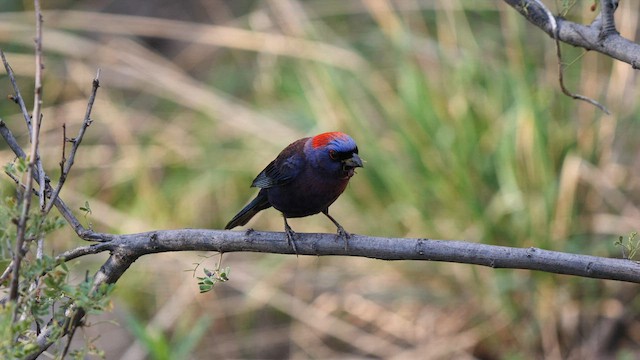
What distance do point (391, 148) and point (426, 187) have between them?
530 millimetres

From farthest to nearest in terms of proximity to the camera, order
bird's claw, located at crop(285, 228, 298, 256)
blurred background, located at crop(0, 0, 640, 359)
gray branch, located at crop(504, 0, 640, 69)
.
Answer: blurred background, located at crop(0, 0, 640, 359), bird's claw, located at crop(285, 228, 298, 256), gray branch, located at crop(504, 0, 640, 69)

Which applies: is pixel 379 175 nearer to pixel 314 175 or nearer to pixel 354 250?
pixel 314 175

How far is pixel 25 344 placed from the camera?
6.53ft

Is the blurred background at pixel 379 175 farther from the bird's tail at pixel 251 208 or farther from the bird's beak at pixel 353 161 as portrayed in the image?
the bird's beak at pixel 353 161

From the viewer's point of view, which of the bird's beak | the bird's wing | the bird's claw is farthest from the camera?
the bird's wing

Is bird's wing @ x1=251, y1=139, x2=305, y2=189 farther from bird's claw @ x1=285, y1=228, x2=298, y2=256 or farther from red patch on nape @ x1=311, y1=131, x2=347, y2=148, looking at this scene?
bird's claw @ x1=285, y1=228, x2=298, y2=256

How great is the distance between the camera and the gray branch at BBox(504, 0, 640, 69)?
2561 mm

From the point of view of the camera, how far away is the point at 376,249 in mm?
2537

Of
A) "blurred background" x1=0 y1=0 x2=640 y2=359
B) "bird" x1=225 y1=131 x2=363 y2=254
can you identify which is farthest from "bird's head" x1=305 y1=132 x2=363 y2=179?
"blurred background" x1=0 y1=0 x2=640 y2=359

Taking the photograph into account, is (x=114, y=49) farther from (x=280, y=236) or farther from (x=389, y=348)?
(x=280, y=236)

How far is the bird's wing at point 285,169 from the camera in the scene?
3.44 metres

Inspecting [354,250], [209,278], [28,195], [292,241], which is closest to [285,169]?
[292,241]

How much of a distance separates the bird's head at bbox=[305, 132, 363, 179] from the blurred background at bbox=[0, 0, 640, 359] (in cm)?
138

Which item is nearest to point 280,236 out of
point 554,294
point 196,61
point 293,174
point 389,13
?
point 293,174
